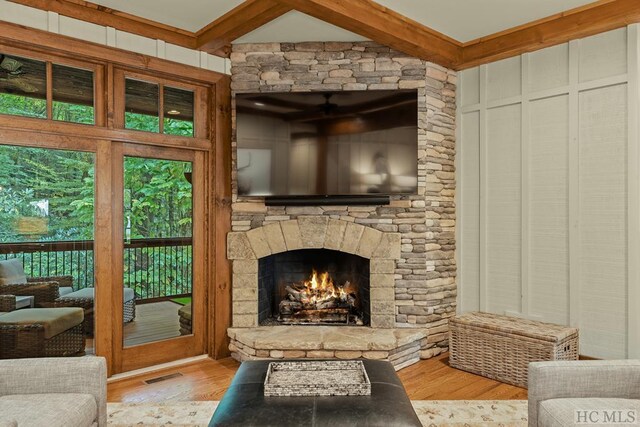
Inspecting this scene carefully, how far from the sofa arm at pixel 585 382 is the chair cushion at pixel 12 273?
3.23 m

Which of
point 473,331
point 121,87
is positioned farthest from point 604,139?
point 121,87

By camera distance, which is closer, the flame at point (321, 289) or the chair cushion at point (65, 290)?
the chair cushion at point (65, 290)

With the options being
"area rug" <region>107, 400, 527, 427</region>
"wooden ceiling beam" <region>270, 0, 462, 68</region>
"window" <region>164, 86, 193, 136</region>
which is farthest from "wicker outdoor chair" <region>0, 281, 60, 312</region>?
"wooden ceiling beam" <region>270, 0, 462, 68</region>

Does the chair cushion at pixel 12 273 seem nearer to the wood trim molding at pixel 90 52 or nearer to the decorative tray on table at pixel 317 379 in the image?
the wood trim molding at pixel 90 52

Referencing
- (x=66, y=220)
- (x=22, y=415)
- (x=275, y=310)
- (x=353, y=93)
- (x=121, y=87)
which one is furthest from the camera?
(x=275, y=310)

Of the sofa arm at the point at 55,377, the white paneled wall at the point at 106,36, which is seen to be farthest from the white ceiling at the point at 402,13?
the sofa arm at the point at 55,377

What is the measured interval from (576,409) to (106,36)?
3.71m

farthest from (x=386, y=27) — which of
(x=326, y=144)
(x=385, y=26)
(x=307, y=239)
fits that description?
(x=307, y=239)

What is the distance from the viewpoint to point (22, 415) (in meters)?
1.88

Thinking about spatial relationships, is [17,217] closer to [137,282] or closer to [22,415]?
[137,282]

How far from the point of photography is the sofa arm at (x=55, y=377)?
7.07 feet

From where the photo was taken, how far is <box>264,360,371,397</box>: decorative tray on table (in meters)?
2.10

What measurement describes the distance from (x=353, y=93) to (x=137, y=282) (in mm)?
2355

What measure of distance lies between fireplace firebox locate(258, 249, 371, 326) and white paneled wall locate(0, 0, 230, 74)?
5.87 feet
